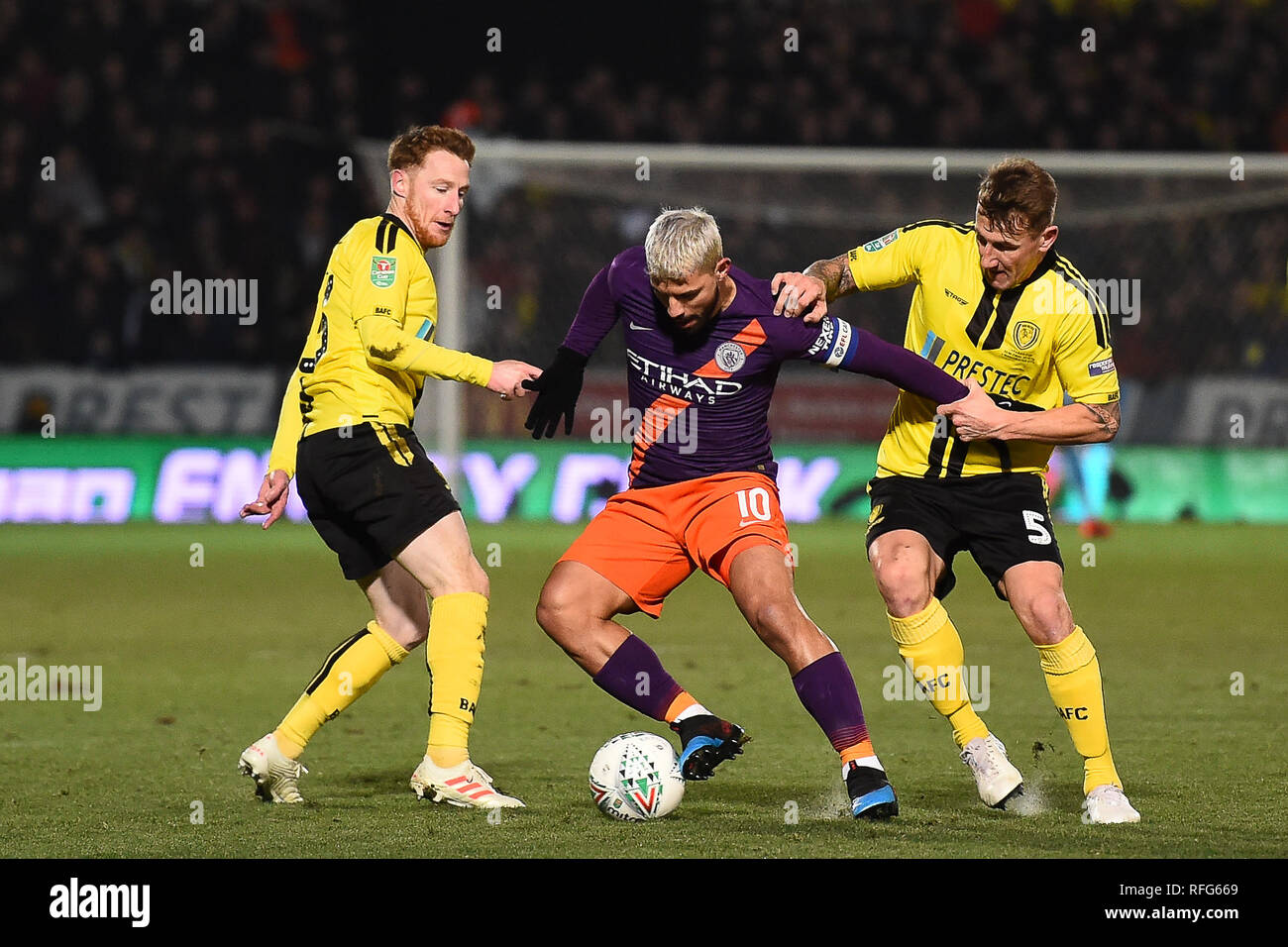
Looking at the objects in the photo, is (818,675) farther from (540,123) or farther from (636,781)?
(540,123)

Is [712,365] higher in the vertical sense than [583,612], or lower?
higher

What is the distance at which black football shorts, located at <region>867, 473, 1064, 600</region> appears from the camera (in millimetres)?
5496

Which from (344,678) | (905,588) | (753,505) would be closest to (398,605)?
(344,678)

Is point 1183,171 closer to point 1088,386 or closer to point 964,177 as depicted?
point 964,177

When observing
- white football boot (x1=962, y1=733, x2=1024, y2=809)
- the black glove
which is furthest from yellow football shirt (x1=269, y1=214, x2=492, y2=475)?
white football boot (x1=962, y1=733, x2=1024, y2=809)

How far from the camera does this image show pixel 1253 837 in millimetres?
4863

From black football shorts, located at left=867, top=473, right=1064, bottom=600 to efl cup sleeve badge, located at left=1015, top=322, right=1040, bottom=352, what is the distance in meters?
0.42

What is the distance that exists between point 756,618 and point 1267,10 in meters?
18.2

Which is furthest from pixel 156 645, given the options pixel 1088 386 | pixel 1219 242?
pixel 1219 242

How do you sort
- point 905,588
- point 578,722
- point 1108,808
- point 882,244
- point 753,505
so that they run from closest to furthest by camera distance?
point 1108,808
point 905,588
point 753,505
point 882,244
point 578,722

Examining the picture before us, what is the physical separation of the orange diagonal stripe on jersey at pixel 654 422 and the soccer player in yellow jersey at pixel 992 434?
0.49 meters

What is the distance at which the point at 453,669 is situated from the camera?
5.41m

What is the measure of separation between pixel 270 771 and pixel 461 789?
0.63 m

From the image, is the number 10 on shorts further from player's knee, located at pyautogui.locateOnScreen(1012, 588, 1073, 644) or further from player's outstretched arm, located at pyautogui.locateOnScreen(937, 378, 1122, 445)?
player's knee, located at pyautogui.locateOnScreen(1012, 588, 1073, 644)
